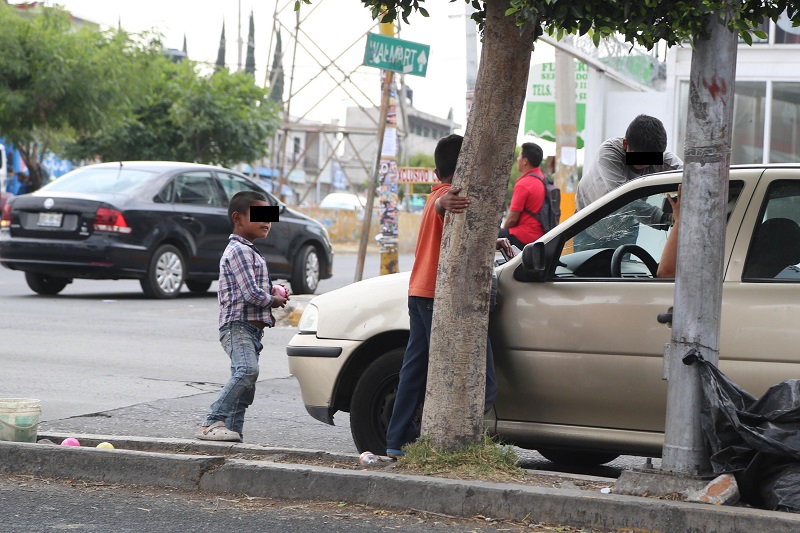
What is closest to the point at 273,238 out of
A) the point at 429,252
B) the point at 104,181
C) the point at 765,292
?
the point at 104,181

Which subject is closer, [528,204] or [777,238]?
[777,238]

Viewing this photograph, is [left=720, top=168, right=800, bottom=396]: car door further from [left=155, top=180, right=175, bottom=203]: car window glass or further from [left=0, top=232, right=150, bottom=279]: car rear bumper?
[left=155, top=180, right=175, bottom=203]: car window glass

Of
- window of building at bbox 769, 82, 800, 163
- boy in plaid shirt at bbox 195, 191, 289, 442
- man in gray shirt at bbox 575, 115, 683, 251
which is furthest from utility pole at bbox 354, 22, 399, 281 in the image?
boy in plaid shirt at bbox 195, 191, 289, 442

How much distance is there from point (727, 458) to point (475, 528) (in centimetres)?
108

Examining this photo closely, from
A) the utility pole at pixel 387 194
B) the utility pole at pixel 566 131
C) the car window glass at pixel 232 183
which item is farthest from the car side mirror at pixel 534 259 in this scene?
the car window glass at pixel 232 183

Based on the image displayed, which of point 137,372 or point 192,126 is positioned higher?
point 192,126

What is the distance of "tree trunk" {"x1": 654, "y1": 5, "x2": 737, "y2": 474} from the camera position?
495 cm

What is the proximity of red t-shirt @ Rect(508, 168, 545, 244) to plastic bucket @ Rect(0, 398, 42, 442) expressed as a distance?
487 cm

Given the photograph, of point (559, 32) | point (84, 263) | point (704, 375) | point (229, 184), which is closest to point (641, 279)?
point (704, 375)

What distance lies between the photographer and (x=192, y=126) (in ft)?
116

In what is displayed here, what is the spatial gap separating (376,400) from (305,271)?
34.0 feet

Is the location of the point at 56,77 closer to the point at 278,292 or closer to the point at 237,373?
the point at 278,292

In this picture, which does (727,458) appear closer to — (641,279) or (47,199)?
(641,279)

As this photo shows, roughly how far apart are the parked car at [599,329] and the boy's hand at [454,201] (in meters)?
0.43
